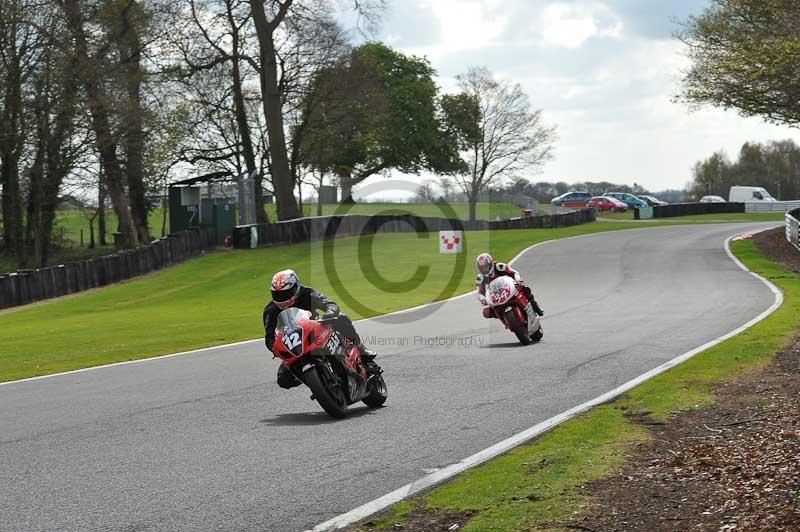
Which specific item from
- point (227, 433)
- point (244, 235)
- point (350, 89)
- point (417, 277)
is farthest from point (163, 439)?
point (350, 89)

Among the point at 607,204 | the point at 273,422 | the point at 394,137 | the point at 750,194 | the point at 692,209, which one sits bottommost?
the point at 273,422

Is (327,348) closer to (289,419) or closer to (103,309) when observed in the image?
(289,419)

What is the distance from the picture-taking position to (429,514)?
260 inches

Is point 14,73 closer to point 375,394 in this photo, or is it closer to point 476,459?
point 375,394

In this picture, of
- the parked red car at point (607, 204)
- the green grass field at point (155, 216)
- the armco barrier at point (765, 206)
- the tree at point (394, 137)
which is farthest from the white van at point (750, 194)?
the tree at point (394, 137)

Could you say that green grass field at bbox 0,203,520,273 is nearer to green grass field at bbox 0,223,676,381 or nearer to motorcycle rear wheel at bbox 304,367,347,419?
green grass field at bbox 0,223,676,381

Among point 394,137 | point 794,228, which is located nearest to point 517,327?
point 794,228

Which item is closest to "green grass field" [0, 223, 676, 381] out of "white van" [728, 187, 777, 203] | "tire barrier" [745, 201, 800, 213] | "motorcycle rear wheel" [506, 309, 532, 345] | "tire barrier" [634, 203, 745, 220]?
"motorcycle rear wheel" [506, 309, 532, 345]

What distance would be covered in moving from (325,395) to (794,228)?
33.2 m

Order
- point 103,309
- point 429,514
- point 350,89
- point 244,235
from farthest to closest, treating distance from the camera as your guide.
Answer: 1. point 350,89
2. point 244,235
3. point 103,309
4. point 429,514

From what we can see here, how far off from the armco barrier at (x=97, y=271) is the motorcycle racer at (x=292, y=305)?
22221 mm

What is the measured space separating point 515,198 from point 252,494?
272 ft

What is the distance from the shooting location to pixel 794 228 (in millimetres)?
39375

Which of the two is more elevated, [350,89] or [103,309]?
[350,89]
